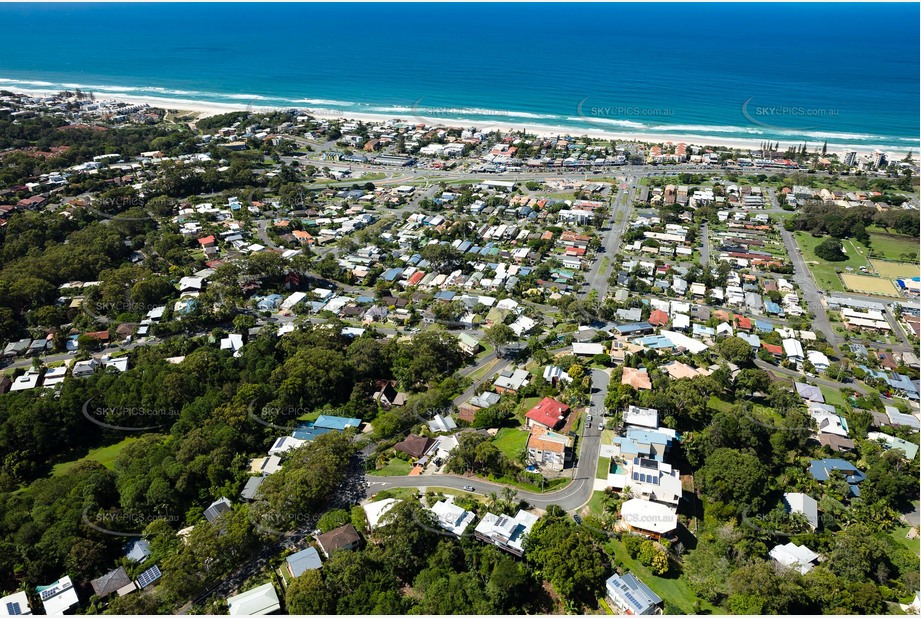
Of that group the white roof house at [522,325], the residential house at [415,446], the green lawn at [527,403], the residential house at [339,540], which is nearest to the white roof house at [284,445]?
the residential house at [415,446]

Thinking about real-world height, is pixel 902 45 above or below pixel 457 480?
above

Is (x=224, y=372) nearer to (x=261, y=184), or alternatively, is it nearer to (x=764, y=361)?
(x=764, y=361)

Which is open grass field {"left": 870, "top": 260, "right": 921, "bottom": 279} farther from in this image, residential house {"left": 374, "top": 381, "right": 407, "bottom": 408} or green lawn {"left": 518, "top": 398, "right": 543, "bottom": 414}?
residential house {"left": 374, "top": 381, "right": 407, "bottom": 408}

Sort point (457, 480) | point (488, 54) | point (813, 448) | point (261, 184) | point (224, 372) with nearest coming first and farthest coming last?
point (457, 480)
point (813, 448)
point (224, 372)
point (261, 184)
point (488, 54)

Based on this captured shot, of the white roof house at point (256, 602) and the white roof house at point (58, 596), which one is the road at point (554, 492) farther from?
the white roof house at point (58, 596)

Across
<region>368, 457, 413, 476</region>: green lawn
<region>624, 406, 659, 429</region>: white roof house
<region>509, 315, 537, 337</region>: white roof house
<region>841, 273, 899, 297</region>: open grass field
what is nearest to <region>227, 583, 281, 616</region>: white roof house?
<region>368, 457, 413, 476</region>: green lawn

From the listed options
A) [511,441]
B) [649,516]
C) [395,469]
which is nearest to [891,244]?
[649,516]

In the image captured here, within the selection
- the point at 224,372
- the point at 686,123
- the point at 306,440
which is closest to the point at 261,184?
the point at 224,372
